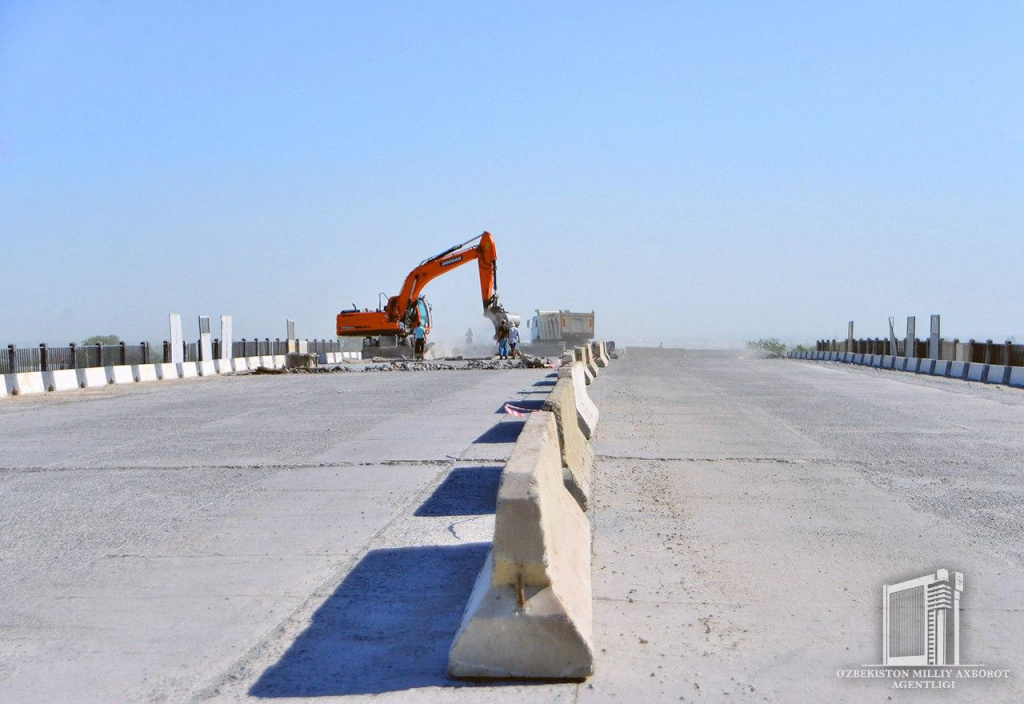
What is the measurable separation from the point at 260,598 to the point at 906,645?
3.64 metres

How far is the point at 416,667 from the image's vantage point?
16.7 feet

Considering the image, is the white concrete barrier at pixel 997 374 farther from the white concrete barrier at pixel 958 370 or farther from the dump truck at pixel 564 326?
the dump truck at pixel 564 326

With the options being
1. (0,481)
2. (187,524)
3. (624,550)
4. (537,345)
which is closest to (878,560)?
(624,550)

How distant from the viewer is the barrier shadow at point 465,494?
28.6 ft

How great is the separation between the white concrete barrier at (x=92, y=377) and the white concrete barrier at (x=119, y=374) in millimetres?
278

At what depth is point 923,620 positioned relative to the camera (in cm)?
590

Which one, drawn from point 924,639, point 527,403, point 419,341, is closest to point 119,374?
point 527,403

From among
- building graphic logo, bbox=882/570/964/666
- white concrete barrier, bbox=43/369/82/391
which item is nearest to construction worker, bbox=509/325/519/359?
white concrete barrier, bbox=43/369/82/391

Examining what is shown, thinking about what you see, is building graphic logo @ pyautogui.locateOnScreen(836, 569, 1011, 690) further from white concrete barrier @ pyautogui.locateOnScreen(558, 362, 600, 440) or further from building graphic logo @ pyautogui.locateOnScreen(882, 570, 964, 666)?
white concrete barrier @ pyautogui.locateOnScreen(558, 362, 600, 440)

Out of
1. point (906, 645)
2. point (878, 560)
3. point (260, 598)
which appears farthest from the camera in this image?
point (878, 560)

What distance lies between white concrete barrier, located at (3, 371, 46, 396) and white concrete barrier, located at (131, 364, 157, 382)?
5.09m

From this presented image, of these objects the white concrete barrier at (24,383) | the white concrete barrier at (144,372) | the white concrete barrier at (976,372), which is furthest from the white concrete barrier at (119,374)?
the white concrete barrier at (976,372)

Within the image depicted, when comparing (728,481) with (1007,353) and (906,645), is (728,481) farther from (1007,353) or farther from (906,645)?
(1007,353)

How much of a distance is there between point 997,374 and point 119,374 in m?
25.4
